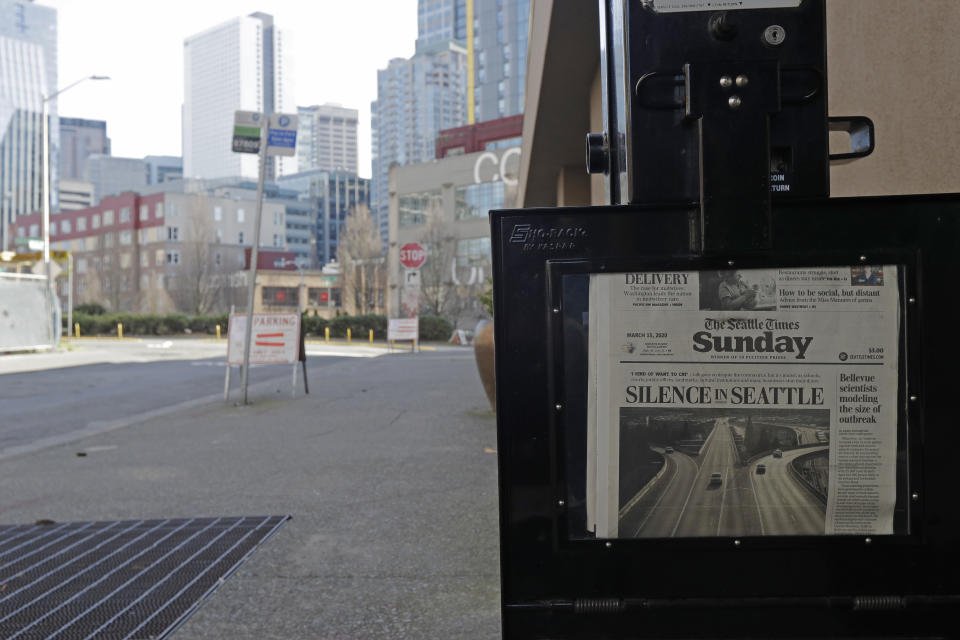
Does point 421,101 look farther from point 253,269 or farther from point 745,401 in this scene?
point 745,401

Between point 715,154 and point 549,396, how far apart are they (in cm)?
54

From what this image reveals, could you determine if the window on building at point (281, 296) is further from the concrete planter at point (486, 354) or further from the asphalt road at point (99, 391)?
the concrete planter at point (486, 354)

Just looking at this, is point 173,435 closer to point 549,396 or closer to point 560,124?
point 560,124

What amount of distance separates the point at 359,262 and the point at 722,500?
63290mm

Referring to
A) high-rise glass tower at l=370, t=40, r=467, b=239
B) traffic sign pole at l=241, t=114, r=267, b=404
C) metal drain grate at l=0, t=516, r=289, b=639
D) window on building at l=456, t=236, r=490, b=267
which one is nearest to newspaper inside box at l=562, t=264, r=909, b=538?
metal drain grate at l=0, t=516, r=289, b=639

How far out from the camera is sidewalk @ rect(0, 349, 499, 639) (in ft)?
10.3

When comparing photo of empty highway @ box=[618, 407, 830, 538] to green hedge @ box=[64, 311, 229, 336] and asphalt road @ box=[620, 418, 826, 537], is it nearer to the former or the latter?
asphalt road @ box=[620, 418, 826, 537]

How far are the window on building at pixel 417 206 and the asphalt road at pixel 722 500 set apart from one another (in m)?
70.5

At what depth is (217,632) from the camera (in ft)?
9.62

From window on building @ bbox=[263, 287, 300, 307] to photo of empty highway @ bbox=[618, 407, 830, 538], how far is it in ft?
320

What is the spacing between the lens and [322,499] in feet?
16.9

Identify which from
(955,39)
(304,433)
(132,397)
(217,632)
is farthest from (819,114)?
(132,397)

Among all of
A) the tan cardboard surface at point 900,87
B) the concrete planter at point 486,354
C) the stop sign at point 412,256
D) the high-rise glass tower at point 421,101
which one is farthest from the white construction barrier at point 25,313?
the high-rise glass tower at point 421,101

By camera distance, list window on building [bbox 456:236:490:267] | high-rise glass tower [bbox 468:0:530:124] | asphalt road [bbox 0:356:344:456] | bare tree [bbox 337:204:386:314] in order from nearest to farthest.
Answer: asphalt road [bbox 0:356:344:456], bare tree [bbox 337:204:386:314], window on building [bbox 456:236:490:267], high-rise glass tower [bbox 468:0:530:124]
